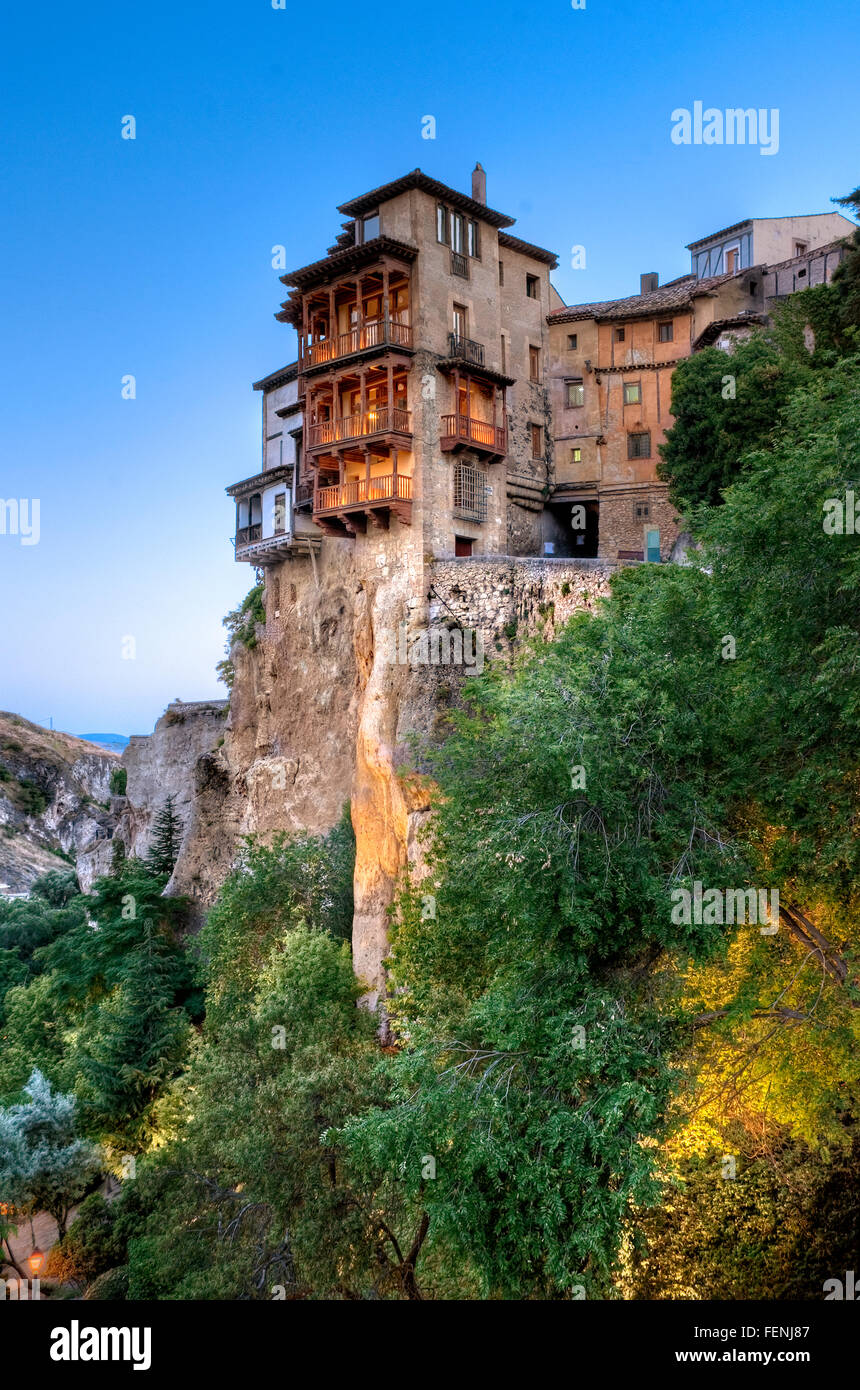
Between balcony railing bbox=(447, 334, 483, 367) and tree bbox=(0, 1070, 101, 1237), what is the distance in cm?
2711

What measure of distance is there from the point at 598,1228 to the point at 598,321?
3504 centimetres

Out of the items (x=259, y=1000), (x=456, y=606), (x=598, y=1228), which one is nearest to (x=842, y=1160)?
(x=598, y=1228)

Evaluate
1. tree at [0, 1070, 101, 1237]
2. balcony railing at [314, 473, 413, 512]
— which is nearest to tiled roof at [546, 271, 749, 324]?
balcony railing at [314, 473, 413, 512]

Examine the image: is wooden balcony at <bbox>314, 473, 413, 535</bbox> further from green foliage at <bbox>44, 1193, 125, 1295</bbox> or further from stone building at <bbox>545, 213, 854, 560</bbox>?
green foliage at <bbox>44, 1193, 125, 1295</bbox>

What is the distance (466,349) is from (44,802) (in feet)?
232

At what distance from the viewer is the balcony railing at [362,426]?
31547 millimetres

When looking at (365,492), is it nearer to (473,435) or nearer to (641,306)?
(473,435)

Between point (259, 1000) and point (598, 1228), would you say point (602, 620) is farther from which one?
point (259, 1000)

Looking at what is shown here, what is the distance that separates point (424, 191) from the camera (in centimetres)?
3244

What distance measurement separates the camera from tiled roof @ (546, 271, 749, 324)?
37.7 m

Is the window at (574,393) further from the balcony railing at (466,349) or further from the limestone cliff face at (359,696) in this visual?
the limestone cliff face at (359,696)

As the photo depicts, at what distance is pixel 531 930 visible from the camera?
13961 millimetres
